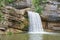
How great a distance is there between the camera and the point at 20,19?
50.4ft

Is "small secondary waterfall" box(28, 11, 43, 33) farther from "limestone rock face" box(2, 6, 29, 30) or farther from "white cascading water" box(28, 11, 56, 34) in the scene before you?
"limestone rock face" box(2, 6, 29, 30)

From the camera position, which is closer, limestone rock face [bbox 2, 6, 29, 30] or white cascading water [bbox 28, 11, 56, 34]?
limestone rock face [bbox 2, 6, 29, 30]

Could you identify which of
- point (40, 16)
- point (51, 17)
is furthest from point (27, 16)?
point (51, 17)

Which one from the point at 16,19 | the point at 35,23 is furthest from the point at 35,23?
the point at 16,19

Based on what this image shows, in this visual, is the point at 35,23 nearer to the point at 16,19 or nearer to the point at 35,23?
the point at 35,23

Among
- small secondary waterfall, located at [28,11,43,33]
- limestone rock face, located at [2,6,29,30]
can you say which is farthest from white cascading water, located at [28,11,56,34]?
limestone rock face, located at [2,6,29,30]

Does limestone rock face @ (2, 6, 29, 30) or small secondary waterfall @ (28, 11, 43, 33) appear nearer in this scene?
limestone rock face @ (2, 6, 29, 30)

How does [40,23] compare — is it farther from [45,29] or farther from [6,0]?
[6,0]

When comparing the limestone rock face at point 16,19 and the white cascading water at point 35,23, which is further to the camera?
the white cascading water at point 35,23

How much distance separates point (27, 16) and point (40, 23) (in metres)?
1.22

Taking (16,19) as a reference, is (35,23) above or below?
below

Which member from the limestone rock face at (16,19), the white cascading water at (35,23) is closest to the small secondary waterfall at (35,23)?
the white cascading water at (35,23)

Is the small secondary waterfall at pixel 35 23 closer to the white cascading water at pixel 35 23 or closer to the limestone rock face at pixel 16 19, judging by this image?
the white cascading water at pixel 35 23

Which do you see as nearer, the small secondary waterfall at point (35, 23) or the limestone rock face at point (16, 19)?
the limestone rock face at point (16, 19)
